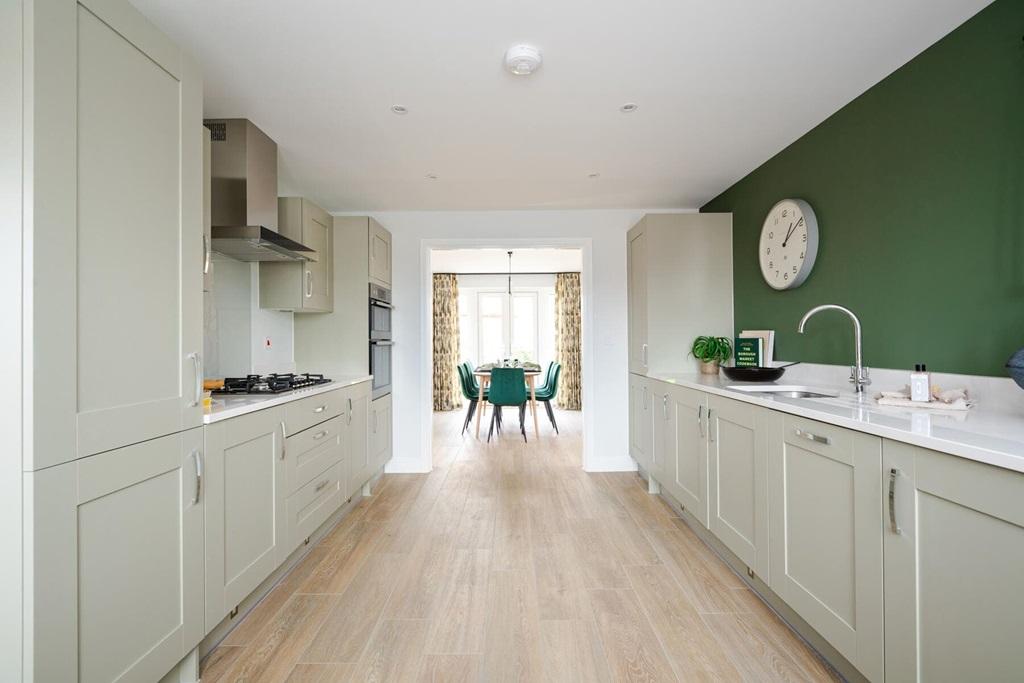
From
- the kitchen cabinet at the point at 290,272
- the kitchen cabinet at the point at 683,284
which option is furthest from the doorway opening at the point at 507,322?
the kitchen cabinet at the point at 290,272

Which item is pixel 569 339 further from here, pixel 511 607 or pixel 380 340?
pixel 511 607

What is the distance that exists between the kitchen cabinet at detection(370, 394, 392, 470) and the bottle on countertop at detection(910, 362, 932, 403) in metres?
3.13

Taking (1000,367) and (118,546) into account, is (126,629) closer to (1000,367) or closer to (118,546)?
(118,546)

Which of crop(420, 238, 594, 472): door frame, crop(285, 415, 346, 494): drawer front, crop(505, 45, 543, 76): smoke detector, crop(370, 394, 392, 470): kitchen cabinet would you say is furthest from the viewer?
crop(420, 238, 594, 472): door frame

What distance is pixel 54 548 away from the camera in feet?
3.49

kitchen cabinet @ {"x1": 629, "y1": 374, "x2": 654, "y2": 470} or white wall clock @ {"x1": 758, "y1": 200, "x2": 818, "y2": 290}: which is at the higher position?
white wall clock @ {"x1": 758, "y1": 200, "x2": 818, "y2": 290}

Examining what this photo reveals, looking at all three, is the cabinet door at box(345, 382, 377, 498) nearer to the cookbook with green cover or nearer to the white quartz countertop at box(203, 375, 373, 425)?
the white quartz countertop at box(203, 375, 373, 425)

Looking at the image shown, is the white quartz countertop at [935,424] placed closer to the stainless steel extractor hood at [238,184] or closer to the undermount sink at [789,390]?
the undermount sink at [789,390]

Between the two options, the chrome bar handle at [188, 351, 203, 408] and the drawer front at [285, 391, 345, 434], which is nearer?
the chrome bar handle at [188, 351, 203, 408]

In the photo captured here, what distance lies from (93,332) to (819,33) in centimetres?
260

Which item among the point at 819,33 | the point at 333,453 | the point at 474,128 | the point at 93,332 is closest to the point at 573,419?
the point at 333,453

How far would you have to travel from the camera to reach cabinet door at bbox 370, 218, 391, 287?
3.62 m

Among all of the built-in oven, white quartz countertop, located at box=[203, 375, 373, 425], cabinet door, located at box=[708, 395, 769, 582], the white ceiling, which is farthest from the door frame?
cabinet door, located at box=[708, 395, 769, 582]

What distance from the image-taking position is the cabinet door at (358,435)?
3.05 metres
